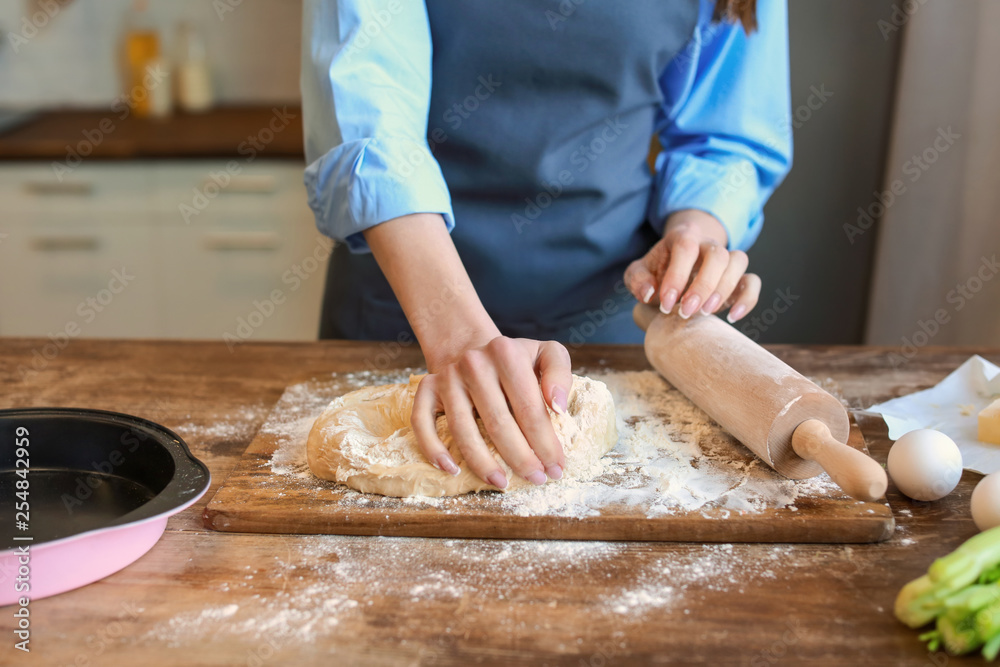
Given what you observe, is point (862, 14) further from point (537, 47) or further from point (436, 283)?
point (436, 283)

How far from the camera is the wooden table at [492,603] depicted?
618 mm

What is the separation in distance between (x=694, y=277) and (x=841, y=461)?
0.40 metres

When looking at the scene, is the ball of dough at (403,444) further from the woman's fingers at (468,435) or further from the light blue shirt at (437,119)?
the light blue shirt at (437,119)

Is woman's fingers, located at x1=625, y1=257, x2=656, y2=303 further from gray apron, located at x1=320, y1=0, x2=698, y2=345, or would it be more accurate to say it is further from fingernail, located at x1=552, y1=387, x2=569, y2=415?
fingernail, located at x1=552, y1=387, x2=569, y2=415

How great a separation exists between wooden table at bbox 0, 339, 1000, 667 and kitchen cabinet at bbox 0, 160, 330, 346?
190cm

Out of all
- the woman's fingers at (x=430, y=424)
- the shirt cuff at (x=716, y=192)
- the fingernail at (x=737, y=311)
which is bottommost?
the woman's fingers at (x=430, y=424)

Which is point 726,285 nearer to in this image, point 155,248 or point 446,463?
point 446,463

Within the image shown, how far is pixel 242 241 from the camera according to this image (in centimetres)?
269

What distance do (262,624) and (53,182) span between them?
244 cm

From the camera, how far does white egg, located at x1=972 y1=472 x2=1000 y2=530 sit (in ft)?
2.45

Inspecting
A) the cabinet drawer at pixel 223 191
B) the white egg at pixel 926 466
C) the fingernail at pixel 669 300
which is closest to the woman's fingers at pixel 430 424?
the fingernail at pixel 669 300

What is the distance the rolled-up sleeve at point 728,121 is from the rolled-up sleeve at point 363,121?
20.2 inches

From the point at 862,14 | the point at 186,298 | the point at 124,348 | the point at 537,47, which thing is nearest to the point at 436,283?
the point at 537,47

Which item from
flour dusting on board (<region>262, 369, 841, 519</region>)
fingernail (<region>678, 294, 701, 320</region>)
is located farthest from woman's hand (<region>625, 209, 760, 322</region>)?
flour dusting on board (<region>262, 369, 841, 519</region>)
